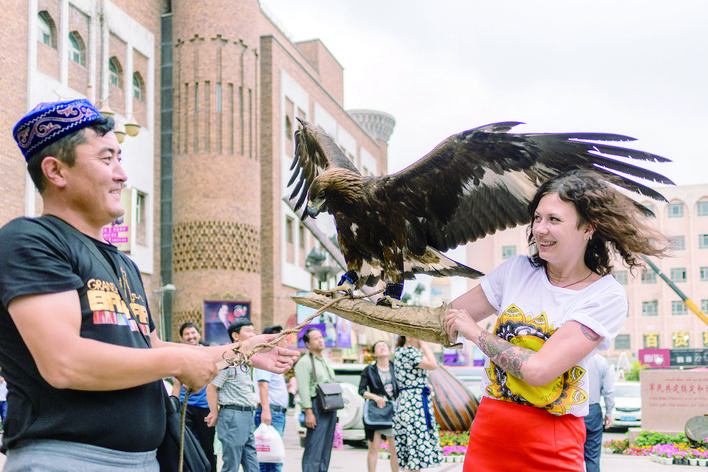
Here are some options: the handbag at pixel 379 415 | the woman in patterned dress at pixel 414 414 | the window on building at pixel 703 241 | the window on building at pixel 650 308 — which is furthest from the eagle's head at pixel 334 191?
the window on building at pixel 703 241

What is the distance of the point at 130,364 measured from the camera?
1643mm

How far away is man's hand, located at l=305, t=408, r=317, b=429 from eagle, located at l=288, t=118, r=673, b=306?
3342mm

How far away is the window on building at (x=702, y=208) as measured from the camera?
2172 inches

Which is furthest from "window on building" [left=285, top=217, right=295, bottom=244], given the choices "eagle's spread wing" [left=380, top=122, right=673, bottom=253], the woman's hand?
the woman's hand

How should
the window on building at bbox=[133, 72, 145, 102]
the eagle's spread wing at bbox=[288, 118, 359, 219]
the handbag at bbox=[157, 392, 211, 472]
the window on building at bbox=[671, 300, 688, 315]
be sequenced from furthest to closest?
the window on building at bbox=[671, 300, 688, 315] < the window on building at bbox=[133, 72, 145, 102] < the eagle's spread wing at bbox=[288, 118, 359, 219] < the handbag at bbox=[157, 392, 211, 472]

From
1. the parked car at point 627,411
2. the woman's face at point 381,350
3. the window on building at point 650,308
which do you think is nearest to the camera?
the woman's face at point 381,350

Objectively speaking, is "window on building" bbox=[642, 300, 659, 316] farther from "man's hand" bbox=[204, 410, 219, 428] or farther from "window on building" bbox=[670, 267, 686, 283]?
"man's hand" bbox=[204, 410, 219, 428]

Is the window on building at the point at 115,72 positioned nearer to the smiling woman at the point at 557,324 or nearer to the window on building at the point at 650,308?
the smiling woman at the point at 557,324

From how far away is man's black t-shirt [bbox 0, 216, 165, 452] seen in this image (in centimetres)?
164

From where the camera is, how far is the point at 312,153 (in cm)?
486

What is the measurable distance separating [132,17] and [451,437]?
1918cm

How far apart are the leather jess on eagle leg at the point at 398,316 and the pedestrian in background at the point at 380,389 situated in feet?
16.0

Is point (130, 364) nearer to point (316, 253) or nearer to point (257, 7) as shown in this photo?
point (316, 253)

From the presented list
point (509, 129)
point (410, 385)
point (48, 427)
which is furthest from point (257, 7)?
point (48, 427)
